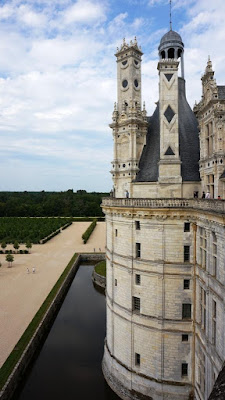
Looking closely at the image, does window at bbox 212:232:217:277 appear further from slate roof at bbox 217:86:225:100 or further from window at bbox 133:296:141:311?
slate roof at bbox 217:86:225:100

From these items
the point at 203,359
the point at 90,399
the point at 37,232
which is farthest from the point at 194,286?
the point at 37,232

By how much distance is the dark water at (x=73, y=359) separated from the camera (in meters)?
21.5

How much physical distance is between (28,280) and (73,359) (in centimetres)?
1763

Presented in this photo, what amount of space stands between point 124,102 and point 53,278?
28.6m

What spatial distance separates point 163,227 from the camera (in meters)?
18.7

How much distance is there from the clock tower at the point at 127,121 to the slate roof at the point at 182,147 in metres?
0.61

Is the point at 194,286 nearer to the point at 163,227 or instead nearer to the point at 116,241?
the point at 163,227

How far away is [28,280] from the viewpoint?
41000 millimetres

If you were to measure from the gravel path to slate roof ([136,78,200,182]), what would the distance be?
1793 centimetres

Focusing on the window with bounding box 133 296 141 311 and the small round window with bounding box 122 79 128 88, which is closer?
the window with bounding box 133 296 141 311

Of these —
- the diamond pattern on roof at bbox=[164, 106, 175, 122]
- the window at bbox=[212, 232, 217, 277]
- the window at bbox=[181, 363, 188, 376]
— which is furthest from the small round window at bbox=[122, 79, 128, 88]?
the window at bbox=[181, 363, 188, 376]

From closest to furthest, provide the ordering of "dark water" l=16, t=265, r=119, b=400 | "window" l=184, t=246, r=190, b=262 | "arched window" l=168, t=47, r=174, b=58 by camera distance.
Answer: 1. "window" l=184, t=246, r=190, b=262
2. "dark water" l=16, t=265, r=119, b=400
3. "arched window" l=168, t=47, r=174, b=58

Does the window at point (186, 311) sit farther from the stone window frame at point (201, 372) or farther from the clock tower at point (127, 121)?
the clock tower at point (127, 121)

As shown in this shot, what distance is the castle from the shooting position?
18.0 meters
